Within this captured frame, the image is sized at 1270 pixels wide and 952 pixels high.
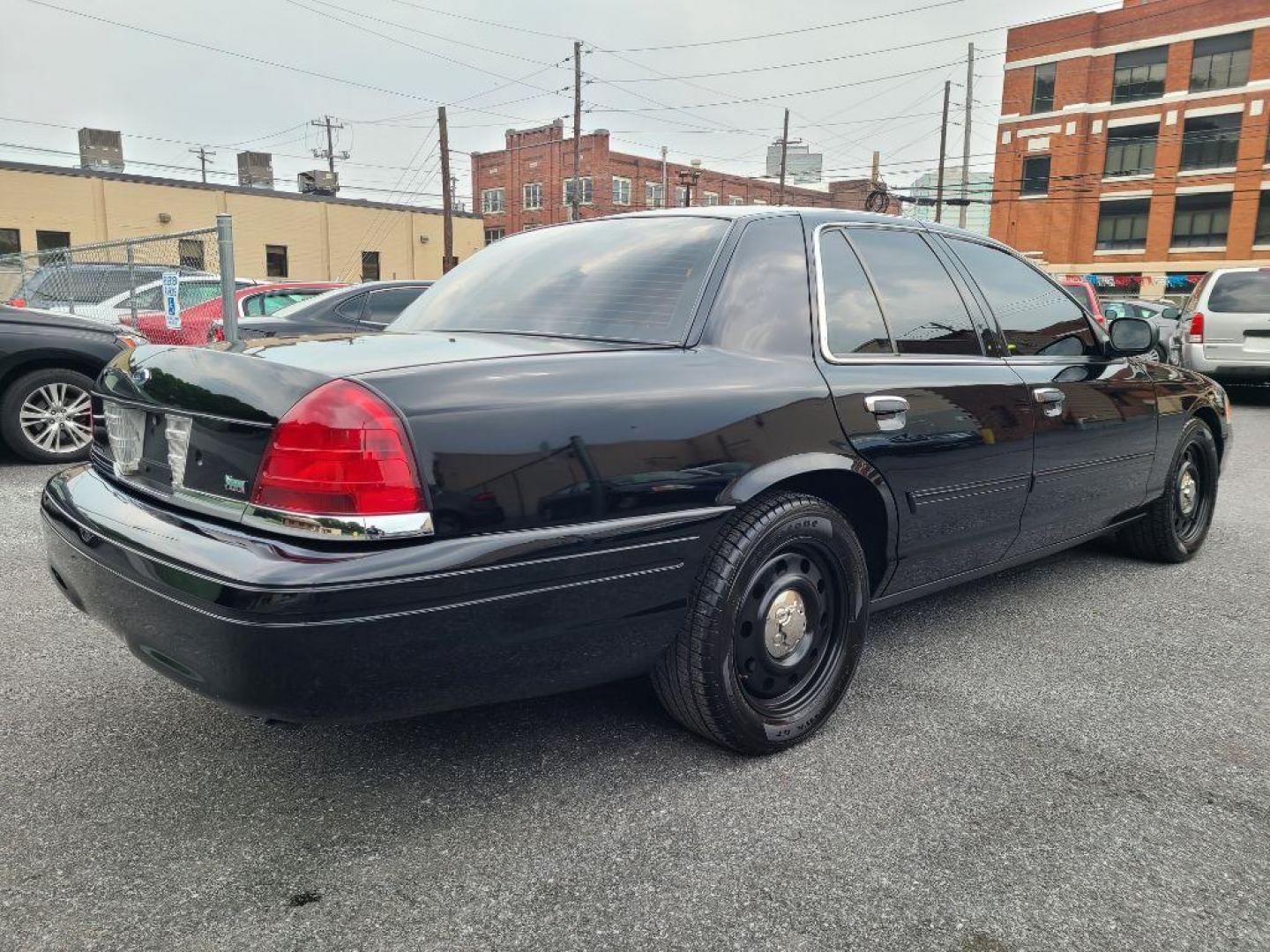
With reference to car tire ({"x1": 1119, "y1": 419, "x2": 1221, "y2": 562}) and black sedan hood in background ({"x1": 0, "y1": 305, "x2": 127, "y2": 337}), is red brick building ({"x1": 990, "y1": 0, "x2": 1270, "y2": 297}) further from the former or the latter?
black sedan hood in background ({"x1": 0, "y1": 305, "x2": 127, "y2": 337})

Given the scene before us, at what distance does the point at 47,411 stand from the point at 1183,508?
7.31 m

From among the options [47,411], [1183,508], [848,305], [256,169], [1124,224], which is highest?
[256,169]

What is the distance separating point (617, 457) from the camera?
2146 millimetres

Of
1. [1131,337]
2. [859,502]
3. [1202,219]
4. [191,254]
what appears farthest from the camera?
[1202,219]

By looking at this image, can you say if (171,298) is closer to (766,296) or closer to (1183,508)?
(766,296)

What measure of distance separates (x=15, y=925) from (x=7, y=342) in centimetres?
573

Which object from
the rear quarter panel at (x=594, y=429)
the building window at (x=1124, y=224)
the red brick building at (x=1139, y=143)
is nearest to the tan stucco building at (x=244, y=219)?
the red brick building at (x=1139, y=143)

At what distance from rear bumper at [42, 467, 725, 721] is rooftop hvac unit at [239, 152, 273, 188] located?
46.1 meters

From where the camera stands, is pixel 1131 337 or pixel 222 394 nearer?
pixel 222 394

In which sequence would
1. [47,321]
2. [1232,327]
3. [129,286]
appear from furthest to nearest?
1. [1232,327]
2. [129,286]
3. [47,321]

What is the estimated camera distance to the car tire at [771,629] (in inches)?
92.8

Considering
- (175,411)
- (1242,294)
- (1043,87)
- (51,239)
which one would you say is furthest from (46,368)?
(1043,87)

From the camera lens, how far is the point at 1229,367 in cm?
1159

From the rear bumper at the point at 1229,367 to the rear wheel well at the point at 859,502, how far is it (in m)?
10.5
